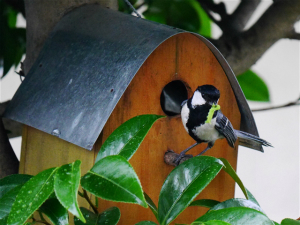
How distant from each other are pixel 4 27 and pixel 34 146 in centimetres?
49

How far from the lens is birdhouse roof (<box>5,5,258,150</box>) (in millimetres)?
814

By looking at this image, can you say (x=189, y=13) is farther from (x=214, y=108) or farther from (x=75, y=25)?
(x=214, y=108)

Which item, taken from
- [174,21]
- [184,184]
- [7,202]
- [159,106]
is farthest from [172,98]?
[7,202]

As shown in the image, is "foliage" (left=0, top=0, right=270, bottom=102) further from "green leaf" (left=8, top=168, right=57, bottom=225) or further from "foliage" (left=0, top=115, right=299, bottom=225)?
"green leaf" (left=8, top=168, right=57, bottom=225)

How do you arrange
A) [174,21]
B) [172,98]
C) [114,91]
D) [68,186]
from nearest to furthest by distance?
[68,186], [114,91], [172,98], [174,21]

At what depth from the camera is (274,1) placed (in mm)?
1313

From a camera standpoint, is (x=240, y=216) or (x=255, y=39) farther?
(x=255, y=39)

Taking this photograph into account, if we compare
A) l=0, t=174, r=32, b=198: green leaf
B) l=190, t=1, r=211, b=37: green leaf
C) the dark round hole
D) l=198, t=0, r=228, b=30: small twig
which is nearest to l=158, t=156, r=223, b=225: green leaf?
l=0, t=174, r=32, b=198: green leaf

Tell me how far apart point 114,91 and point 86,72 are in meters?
0.11

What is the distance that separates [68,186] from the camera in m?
0.53

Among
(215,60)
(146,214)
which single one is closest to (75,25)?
(215,60)

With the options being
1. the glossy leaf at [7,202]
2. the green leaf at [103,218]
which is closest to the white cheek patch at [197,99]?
the green leaf at [103,218]

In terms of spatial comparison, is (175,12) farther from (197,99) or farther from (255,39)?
(197,99)

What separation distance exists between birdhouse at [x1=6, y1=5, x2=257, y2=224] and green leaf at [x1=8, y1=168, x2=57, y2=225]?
19cm
